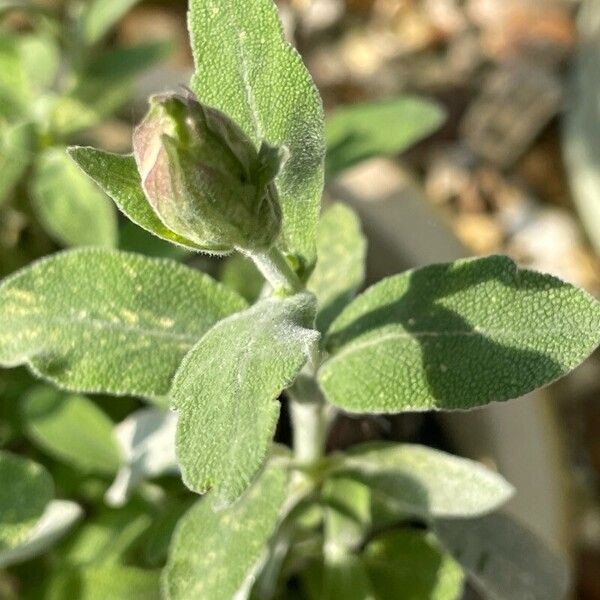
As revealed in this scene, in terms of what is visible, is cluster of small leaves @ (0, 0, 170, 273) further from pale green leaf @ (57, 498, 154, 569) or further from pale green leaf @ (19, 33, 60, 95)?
pale green leaf @ (57, 498, 154, 569)

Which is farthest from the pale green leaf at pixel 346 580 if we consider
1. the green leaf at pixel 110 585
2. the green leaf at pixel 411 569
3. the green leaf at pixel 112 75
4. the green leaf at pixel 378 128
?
the green leaf at pixel 112 75

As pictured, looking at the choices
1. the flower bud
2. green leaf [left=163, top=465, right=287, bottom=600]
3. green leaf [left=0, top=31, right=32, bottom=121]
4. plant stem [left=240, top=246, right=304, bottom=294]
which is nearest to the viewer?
the flower bud

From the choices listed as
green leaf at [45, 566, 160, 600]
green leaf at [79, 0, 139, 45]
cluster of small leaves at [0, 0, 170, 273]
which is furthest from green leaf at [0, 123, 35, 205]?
green leaf at [45, 566, 160, 600]

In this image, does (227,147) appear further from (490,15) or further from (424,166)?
(490,15)

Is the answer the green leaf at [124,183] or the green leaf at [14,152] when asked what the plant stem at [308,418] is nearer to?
the green leaf at [124,183]

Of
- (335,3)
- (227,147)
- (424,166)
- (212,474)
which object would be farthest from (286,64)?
(335,3)

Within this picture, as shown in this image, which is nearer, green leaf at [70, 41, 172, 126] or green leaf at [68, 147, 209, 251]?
green leaf at [68, 147, 209, 251]

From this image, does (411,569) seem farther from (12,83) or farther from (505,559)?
(12,83)
